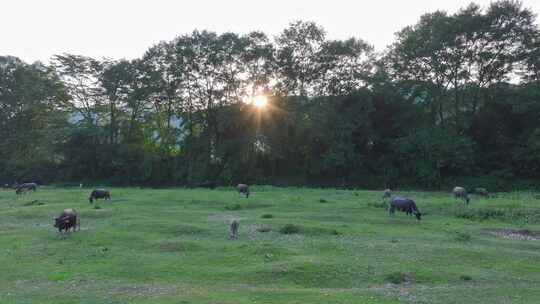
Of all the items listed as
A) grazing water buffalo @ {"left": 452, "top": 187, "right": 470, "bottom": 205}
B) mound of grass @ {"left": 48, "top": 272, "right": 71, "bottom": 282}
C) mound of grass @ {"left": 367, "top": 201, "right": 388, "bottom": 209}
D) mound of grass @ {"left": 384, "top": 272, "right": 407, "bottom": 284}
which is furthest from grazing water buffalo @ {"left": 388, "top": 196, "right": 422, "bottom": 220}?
mound of grass @ {"left": 48, "top": 272, "right": 71, "bottom": 282}

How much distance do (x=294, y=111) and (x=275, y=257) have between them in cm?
4439

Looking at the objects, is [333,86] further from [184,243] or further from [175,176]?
[184,243]

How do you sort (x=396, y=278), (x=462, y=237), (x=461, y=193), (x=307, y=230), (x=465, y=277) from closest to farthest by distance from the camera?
1. (x=396, y=278)
2. (x=465, y=277)
3. (x=462, y=237)
4. (x=307, y=230)
5. (x=461, y=193)

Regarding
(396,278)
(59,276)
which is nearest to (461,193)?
(396,278)

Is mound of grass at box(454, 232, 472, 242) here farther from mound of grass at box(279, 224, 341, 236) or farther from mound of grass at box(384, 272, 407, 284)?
mound of grass at box(384, 272, 407, 284)

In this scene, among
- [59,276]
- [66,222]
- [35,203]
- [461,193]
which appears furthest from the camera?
[35,203]

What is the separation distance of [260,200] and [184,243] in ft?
57.5

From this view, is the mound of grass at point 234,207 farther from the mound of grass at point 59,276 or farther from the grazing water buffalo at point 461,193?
the mound of grass at point 59,276

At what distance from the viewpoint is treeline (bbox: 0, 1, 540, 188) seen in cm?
5847

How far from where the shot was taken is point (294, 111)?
63.7m

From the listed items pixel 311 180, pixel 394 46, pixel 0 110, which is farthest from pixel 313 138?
pixel 0 110

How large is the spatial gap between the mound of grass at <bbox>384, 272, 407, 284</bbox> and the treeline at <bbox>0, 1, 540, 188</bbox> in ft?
138

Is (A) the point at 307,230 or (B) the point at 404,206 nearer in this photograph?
(A) the point at 307,230

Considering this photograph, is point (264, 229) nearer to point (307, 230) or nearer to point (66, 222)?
point (307, 230)
